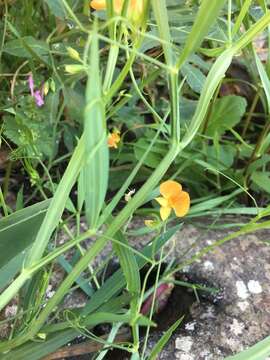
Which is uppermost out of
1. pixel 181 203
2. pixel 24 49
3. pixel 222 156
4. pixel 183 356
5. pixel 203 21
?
pixel 203 21

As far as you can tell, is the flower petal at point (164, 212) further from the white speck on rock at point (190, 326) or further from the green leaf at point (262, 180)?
the green leaf at point (262, 180)

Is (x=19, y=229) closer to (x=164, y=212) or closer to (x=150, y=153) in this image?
(x=164, y=212)

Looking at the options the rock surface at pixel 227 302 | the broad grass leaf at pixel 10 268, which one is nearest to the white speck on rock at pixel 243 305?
the rock surface at pixel 227 302

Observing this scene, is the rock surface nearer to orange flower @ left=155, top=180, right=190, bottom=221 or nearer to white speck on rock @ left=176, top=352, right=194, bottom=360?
white speck on rock @ left=176, top=352, right=194, bottom=360

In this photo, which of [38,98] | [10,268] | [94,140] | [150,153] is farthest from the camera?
[150,153]

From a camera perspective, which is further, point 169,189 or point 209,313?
point 209,313

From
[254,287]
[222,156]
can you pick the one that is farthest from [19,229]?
[222,156]

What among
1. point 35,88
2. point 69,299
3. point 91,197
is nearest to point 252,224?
point 91,197
